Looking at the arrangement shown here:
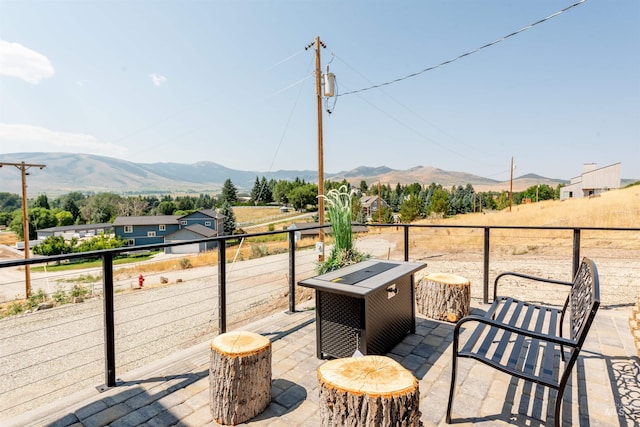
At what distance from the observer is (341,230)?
3916 millimetres

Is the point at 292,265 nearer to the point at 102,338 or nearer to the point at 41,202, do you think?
the point at 102,338

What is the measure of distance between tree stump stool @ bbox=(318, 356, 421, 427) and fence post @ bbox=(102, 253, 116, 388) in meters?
1.51

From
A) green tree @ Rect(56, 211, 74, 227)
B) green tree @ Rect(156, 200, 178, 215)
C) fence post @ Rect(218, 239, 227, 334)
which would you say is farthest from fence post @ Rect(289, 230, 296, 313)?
green tree @ Rect(56, 211, 74, 227)

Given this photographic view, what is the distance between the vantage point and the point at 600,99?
20625mm

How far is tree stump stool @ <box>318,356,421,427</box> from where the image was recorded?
127 cm

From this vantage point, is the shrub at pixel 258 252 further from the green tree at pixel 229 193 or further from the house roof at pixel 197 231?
the green tree at pixel 229 193

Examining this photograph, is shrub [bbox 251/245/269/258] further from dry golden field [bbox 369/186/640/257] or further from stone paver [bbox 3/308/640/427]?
stone paver [bbox 3/308/640/427]

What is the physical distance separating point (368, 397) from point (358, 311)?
95 cm

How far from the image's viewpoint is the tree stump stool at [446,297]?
126 inches

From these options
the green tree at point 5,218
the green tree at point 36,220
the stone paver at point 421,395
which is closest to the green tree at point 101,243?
the green tree at point 36,220

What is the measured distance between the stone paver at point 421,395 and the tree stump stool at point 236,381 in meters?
0.08

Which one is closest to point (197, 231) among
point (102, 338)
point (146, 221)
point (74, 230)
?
point (146, 221)

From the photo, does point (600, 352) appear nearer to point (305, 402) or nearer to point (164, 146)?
point (305, 402)

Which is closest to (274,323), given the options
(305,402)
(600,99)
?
(305,402)
